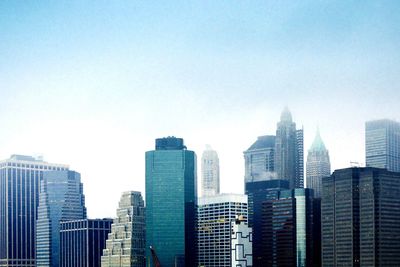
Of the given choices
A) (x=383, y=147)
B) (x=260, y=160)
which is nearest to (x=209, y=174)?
(x=260, y=160)

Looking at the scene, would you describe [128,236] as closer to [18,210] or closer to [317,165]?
[317,165]

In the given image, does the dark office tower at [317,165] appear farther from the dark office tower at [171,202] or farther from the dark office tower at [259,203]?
the dark office tower at [171,202]

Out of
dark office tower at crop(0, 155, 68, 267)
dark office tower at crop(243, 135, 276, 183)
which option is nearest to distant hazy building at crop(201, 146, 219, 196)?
dark office tower at crop(243, 135, 276, 183)

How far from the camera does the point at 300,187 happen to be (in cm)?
4588

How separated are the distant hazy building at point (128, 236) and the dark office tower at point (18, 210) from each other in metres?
16.4

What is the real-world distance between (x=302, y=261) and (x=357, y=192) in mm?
5182

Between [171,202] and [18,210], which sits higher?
[171,202]

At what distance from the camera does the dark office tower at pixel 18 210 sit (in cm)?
6019

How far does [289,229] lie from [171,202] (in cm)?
688

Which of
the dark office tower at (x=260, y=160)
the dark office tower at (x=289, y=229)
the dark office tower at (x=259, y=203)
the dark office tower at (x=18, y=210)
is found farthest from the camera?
the dark office tower at (x=18, y=210)

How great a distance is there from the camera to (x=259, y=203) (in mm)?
→ 44812

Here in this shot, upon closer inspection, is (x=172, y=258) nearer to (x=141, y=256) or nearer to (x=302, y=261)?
(x=141, y=256)

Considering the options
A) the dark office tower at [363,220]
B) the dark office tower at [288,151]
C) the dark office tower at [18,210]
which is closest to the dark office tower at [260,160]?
the dark office tower at [288,151]

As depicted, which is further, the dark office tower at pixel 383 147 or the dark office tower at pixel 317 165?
the dark office tower at pixel 317 165
